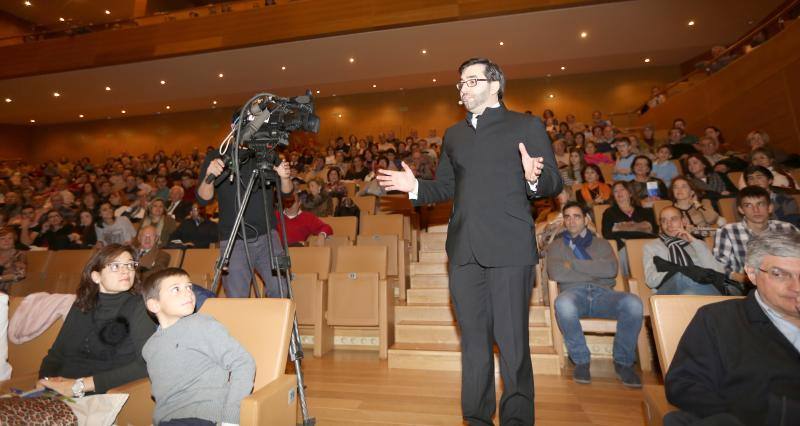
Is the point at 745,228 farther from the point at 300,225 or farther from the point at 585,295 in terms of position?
the point at 300,225

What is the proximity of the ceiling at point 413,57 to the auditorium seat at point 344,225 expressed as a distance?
14.7 feet

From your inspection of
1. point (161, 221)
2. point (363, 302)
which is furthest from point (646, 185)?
point (161, 221)

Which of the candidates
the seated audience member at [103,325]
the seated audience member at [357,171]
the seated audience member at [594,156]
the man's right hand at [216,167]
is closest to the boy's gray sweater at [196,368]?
the seated audience member at [103,325]

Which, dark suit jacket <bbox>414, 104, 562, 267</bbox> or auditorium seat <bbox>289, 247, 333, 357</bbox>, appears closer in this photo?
dark suit jacket <bbox>414, 104, 562, 267</bbox>

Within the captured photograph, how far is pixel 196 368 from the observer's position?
4.20 feet

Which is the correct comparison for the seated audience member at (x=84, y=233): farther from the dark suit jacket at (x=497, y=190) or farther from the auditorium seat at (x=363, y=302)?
the dark suit jacket at (x=497, y=190)

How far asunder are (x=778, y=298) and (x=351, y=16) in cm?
765

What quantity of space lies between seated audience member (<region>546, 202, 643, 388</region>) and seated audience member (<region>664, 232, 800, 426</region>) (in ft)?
4.31

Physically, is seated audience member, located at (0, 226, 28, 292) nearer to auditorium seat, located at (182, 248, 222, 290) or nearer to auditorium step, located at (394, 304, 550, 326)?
auditorium seat, located at (182, 248, 222, 290)

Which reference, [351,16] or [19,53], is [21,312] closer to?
[351,16]

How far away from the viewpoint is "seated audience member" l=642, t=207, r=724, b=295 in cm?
248

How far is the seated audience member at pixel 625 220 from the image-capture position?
346 centimetres

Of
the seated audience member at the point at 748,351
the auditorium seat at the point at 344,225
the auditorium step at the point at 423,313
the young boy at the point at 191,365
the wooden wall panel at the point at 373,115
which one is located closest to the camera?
the seated audience member at the point at 748,351

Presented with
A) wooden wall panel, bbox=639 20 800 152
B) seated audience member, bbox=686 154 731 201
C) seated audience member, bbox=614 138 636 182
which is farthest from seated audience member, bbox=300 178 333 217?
wooden wall panel, bbox=639 20 800 152
